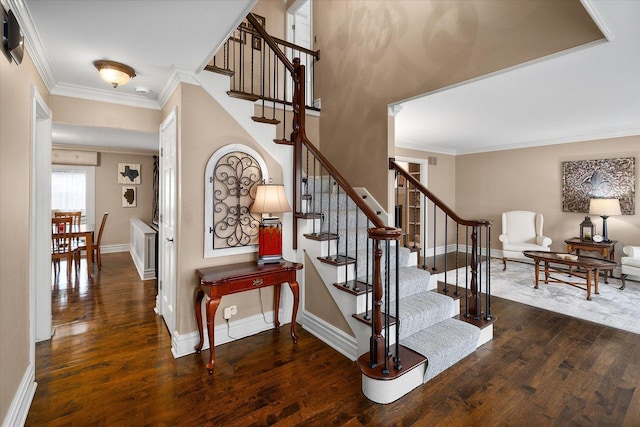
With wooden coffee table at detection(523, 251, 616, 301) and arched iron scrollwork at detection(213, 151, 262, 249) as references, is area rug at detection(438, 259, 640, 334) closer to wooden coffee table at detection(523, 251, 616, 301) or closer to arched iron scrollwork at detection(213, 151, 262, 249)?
wooden coffee table at detection(523, 251, 616, 301)

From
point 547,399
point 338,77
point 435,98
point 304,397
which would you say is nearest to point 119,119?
point 338,77

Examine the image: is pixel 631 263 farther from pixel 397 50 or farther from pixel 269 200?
pixel 269 200

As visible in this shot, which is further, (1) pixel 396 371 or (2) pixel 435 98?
(2) pixel 435 98

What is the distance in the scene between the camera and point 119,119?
10.7 feet

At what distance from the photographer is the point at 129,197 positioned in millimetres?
7297

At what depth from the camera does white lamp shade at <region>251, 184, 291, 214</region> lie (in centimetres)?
276

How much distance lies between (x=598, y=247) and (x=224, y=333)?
231 inches

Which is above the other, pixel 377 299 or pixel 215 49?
pixel 215 49

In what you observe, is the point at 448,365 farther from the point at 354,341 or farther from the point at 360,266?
the point at 360,266

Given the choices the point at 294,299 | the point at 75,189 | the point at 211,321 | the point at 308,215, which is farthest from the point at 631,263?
the point at 75,189

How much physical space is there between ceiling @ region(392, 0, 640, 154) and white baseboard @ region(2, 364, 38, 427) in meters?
3.88

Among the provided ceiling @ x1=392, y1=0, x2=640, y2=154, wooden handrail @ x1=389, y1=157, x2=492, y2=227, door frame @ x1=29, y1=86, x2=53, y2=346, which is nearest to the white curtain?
door frame @ x1=29, y1=86, x2=53, y2=346

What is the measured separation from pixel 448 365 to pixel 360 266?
1.05 meters

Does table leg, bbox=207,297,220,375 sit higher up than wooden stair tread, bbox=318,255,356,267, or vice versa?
wooden stair tread, bbox=318,255,356,267
